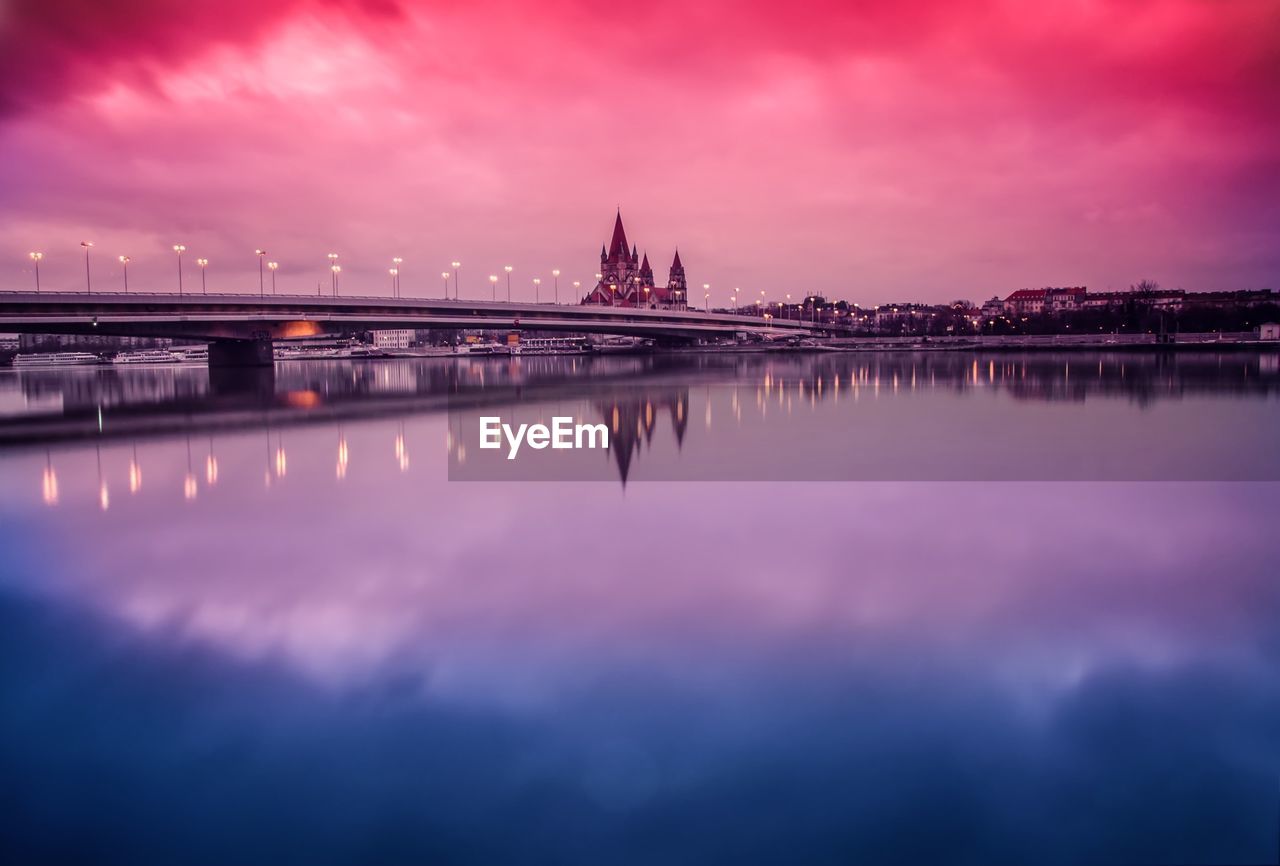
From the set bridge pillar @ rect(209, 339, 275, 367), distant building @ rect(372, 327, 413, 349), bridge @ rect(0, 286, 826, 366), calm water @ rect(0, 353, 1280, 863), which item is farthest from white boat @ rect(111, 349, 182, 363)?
calm water @ rect(0, 353, 1280, 863)

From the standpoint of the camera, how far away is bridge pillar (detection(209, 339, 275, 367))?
60.0m

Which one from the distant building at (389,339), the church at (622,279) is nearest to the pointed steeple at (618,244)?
the church at (622,279)

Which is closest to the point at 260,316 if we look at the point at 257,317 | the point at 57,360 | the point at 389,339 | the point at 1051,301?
the point at 257,317

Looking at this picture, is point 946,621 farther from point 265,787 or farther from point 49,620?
point 49,620

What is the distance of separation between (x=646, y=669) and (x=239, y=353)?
62972 millimetres

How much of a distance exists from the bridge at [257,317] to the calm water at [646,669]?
37507 millimetres

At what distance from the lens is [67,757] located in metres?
5.04

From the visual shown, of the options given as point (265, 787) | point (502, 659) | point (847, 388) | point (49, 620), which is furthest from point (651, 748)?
point (847, 388)

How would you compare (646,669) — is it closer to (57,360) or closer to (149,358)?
(149,358)

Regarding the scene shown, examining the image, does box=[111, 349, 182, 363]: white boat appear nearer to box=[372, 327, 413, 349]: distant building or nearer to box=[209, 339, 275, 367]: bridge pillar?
box=[209, 339, 275, 367]: bridge pillar

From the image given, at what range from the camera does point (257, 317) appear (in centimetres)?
5391

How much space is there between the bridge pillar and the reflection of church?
40.1 metres

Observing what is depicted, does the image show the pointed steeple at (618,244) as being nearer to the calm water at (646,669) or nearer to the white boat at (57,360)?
the white boat at (57,360)

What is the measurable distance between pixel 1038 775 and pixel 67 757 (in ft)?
19.8
